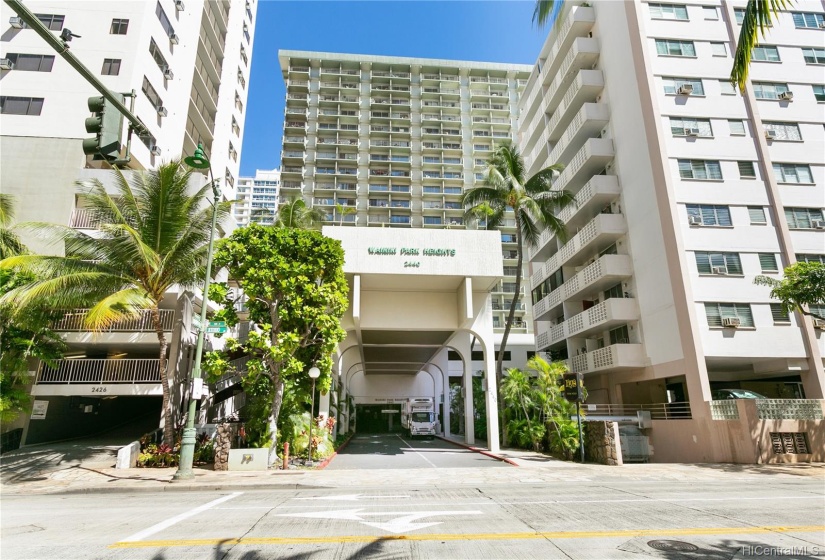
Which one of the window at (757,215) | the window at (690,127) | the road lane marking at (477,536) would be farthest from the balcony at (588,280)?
the road lane marking at (477,536)

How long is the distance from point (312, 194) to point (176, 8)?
3641cm

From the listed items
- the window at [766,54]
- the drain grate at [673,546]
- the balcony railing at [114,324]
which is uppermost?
the window at [766,54]

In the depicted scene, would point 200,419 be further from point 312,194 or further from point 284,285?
point 312,194

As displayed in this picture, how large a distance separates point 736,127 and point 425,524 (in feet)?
93.8

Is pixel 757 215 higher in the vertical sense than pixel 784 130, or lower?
lower

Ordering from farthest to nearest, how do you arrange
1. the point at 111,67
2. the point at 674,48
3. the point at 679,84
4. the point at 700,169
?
the point at 674,48
the point at 679,84
the point at 111,67
the point at 700,169

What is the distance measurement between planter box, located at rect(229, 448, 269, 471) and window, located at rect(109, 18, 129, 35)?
25.8m

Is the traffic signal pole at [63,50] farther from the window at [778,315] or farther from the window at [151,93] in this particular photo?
the window at [778,315]

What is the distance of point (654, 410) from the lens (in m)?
25.4

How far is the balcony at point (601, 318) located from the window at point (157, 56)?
3155 cm

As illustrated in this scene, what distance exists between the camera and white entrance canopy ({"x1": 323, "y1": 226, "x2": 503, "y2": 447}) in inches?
814

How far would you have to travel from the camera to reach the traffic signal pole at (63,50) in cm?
586

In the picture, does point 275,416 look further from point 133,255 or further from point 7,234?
point 7,234

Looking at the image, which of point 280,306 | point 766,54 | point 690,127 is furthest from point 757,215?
point 280,306
